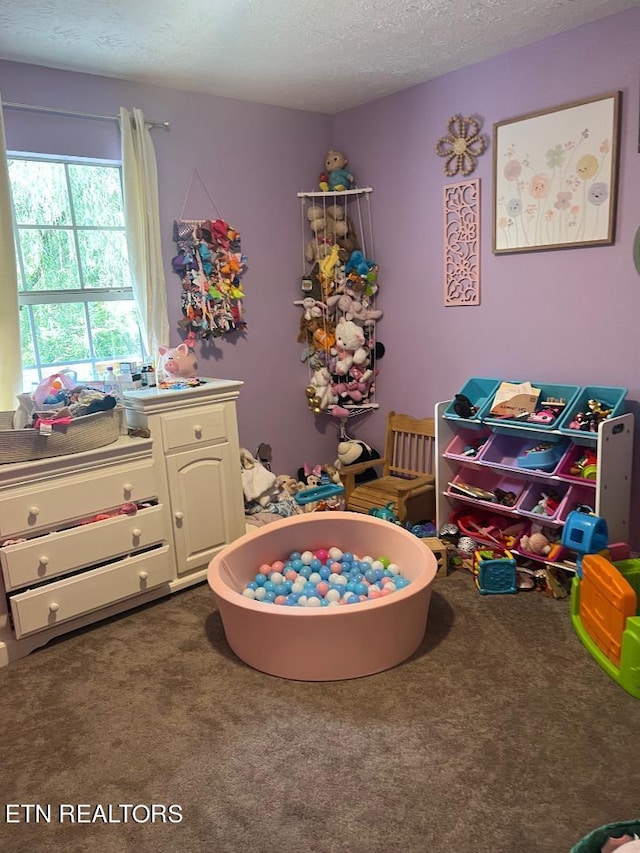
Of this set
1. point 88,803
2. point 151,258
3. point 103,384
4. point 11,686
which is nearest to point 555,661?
point 88,803

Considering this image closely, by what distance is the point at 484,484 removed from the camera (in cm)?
323

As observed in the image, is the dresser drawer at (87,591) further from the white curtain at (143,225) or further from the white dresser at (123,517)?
the white curtain at (143,225)

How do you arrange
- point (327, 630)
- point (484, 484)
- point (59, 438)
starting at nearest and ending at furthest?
point (327, 630) → point (59, 438) → point (484, 484)

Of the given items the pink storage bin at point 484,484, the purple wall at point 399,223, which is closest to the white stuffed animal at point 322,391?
the purple wall at point 399,223

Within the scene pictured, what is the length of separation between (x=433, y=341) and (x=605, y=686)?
2039mm

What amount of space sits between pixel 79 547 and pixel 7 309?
107 centimetres

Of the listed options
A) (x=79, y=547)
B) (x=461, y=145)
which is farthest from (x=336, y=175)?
(x=79, y=547)

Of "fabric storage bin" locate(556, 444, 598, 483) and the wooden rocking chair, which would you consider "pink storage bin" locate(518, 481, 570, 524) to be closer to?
"fabric storage bin" locate(556, 444, 598, 483)

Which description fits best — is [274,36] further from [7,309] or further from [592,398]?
[592,398]

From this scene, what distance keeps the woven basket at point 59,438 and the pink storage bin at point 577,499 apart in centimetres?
195

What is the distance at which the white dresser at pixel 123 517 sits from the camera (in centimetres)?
244

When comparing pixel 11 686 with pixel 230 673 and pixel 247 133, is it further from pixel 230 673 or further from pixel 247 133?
pixel 247 133

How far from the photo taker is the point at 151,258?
3174 mm

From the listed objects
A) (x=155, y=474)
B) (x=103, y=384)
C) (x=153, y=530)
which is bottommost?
(x=153, y=530)
